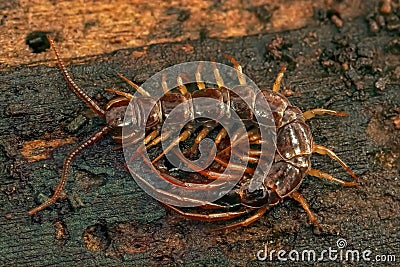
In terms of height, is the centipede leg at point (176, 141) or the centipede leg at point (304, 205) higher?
the centipede leg at point (176, 141)

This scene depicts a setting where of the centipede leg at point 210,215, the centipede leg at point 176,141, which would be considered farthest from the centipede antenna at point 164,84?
the centipede leg at point 210,215

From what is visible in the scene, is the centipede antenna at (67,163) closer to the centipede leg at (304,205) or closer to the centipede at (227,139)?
the centipede at (227,139)

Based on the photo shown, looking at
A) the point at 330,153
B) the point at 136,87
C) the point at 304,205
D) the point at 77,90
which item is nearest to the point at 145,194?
the point at 136,87

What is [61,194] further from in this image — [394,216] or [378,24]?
[378,24]

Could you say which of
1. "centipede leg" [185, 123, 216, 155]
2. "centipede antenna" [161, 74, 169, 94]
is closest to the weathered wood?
"centipede antenna" [161, 74, 169, 94]

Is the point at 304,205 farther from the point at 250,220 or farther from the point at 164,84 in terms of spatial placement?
the point at 164,84

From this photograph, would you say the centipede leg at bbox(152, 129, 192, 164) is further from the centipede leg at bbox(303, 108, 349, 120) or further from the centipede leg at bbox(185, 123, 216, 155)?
the centipede leg at bbox(303, 108, 349, 120)

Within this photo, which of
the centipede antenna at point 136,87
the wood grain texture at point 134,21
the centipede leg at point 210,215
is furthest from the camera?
the wood grain texture at point 134,21
